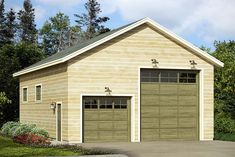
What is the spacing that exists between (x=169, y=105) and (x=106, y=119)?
343 centimetres

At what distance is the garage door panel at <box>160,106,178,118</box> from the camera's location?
2589cm

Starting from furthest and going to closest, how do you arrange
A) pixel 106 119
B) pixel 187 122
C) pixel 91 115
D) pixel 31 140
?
pixel 187 122 < pixel 106 119 < pixel 91 115 < pixel 31 140

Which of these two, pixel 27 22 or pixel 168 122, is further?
pixel 27 22

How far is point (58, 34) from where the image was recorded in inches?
3346

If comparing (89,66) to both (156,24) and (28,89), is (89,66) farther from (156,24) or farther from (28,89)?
(28,89)

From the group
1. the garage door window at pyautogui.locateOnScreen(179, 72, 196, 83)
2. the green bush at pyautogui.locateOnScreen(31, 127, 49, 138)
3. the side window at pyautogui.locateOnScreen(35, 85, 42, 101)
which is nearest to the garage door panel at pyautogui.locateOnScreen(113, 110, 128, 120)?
the garage door window at pyautogui.locateOnScreen(179, 72, 196, 83)

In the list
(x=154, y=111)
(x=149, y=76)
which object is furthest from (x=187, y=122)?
(x=149, y=76)

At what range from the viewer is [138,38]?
1007 inches

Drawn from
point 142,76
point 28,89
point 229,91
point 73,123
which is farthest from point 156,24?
point 229,91

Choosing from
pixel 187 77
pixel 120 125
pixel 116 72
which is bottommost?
pixel 120 125

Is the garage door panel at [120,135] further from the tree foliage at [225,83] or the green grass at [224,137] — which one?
the tree foliage at [225,83]

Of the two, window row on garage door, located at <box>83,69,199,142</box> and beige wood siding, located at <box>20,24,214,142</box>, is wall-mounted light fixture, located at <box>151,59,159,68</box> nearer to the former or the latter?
beige wood siding, located at <box>20,24,214,142</box>

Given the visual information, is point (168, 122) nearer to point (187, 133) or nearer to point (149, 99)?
point (187, 133)

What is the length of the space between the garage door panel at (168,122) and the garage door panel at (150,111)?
0.49 m
